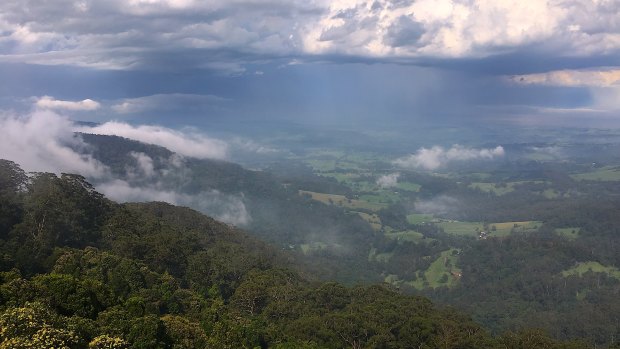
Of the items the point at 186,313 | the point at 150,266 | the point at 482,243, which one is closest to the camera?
the point at 186,313

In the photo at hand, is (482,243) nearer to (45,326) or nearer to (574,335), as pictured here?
(574,335)

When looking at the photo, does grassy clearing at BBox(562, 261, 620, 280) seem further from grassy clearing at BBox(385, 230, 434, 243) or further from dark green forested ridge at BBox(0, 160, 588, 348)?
dark green forested ridge at BBox(0, 160, 588, 348)

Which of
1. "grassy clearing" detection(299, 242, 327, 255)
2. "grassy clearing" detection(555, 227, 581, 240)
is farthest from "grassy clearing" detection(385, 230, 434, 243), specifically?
"grassy clearing" detection(555, 227, 581, 240)

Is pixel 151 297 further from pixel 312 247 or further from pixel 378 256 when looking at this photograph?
pixel 378 256

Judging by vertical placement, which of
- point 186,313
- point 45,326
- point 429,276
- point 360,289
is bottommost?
point 429,276

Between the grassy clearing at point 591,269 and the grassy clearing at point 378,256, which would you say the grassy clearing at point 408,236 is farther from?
the grassy clearing at point 591,269

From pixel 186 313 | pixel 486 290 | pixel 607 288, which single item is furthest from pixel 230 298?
pixel 607 288
